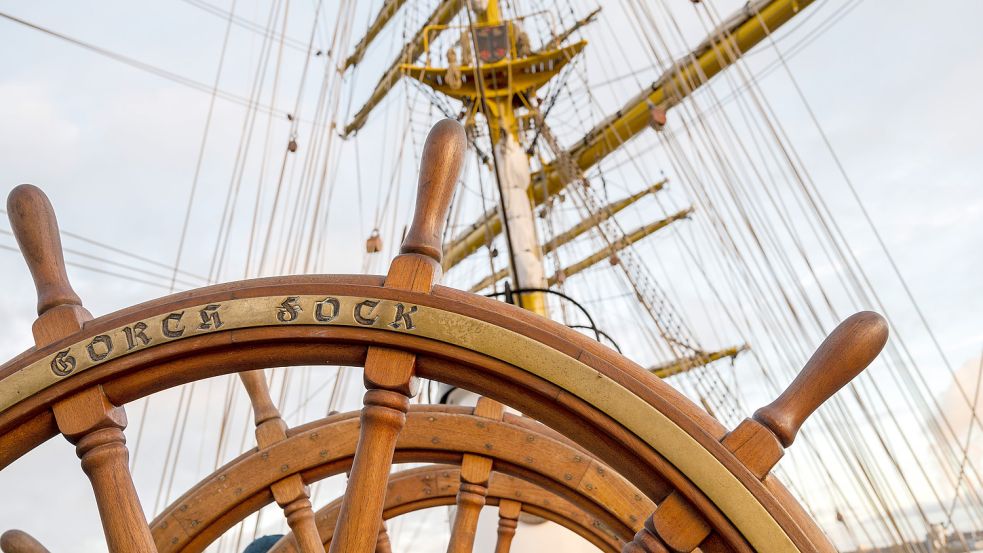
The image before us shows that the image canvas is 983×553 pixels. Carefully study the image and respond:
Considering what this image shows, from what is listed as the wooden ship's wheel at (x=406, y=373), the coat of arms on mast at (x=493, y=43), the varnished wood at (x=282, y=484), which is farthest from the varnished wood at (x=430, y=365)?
the coat of arms on mast at (x=493, y=43)

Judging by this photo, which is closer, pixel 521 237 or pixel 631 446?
pixel 631 446

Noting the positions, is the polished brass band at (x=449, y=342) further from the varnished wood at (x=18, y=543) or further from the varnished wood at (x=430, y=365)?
the varnished wood at (x=18, y=543)

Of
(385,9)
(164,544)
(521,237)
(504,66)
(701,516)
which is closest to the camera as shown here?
(701,516)

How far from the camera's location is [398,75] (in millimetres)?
9078

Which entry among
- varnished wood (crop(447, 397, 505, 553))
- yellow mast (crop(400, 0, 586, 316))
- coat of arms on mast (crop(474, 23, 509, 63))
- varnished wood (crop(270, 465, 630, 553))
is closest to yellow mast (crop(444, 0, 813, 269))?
yellow mast (crop(400, 0, 586, 316))

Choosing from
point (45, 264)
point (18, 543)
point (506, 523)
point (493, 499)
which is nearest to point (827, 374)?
point (45, 264)

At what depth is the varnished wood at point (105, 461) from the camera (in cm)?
86

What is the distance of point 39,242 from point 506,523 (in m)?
1.23

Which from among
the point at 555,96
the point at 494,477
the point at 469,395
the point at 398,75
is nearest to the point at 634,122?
the point at 555,96

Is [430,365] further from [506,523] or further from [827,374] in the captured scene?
[506,523]

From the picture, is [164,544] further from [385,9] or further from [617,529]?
[385,9]

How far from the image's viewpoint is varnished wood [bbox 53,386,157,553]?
86 centimetres

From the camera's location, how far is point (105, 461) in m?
0.88

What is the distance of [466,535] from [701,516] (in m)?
0.80
